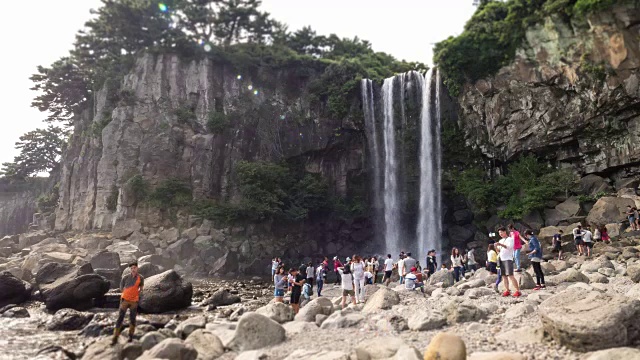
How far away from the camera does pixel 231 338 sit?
27.3 feet

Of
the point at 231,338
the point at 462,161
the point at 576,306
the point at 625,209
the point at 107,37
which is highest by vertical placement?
the point at 107,37

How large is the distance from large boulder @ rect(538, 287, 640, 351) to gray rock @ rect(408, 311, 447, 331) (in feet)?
6.84

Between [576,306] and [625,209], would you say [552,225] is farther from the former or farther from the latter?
[576,306]

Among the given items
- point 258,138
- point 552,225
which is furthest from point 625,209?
point 258,138

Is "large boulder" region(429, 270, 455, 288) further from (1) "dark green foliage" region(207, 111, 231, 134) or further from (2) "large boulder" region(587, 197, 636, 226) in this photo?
(1) "dark green foliage" region(207, 111, 231, 134)

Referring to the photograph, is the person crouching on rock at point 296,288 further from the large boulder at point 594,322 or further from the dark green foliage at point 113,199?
the dark green foliage at point 113,199

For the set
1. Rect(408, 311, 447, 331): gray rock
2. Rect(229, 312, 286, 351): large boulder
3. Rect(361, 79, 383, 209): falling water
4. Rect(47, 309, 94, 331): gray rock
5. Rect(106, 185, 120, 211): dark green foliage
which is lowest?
Rect(47, 309, 94, 331): gray rock

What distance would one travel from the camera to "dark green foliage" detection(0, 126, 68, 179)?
5284 centimetres

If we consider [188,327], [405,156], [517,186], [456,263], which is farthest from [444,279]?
[405,156]

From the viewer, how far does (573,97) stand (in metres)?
27.3

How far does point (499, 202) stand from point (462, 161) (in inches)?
222

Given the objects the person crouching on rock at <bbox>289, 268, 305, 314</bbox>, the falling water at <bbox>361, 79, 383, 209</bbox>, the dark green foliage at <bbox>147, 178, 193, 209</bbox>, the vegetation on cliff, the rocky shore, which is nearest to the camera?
the rocky shore

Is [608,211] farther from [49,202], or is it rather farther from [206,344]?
[49,202]

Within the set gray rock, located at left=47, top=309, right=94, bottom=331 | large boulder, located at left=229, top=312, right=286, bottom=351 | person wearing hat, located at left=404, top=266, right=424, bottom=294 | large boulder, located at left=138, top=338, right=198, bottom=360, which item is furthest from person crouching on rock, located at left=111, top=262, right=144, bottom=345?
person wearing hat, located at left=404, top=266, right=424, bottom=294
